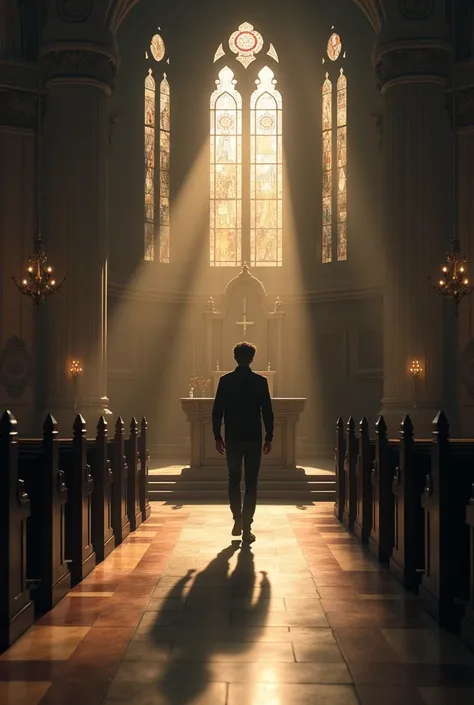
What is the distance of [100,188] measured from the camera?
16016mm

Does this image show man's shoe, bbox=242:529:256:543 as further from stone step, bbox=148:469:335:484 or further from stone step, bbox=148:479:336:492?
stone step, bbox=148:469:335:484

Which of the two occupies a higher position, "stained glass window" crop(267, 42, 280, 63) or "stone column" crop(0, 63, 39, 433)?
"stained glass window" crop(267, 42, 280, 63)

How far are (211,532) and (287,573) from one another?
253cm

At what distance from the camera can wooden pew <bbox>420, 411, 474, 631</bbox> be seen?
17.3 feet

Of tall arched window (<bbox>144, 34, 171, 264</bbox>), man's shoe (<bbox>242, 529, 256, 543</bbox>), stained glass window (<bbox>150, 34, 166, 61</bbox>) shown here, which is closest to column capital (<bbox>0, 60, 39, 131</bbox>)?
tall arched window (<bbox>144, 34, 171, 264</bbox>)

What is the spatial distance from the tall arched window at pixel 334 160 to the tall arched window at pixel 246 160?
43.7 inches

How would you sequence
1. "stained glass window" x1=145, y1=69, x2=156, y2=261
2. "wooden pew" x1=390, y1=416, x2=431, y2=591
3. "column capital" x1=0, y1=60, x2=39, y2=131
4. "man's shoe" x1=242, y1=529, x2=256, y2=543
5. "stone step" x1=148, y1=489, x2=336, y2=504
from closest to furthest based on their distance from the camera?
"wooden pew" x1=390, y1=416, x2=431, y2=591, "man's shoe" x1=242, y1=529, x2=256, y2=543, "stone step" x1=148, y1=489, x2=336, y2=504, "column capital" x1=0, y1=60, x2=39, y2=131, "stained glass window" x1=145, y1=69, x2=156, y2=261

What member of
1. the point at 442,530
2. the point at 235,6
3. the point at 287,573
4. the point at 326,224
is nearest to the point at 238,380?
the point at 287,573

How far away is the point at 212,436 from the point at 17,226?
5.05 meters

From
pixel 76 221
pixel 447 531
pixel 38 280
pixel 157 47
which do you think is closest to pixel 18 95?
pixel 76 221

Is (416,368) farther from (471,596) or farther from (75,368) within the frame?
(471,596)

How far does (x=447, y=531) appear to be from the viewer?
532 centimetres

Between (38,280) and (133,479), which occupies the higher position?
(38,280)

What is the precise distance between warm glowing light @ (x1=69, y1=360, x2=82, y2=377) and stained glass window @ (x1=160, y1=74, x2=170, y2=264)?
20.4ft
